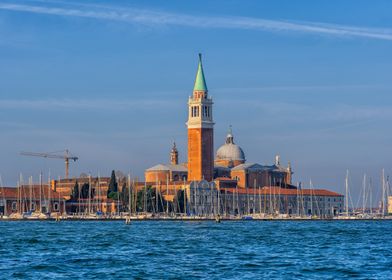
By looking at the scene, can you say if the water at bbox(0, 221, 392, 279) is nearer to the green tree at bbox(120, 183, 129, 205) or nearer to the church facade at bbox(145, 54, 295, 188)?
the green tree at bbox(120, 183, 129, 205)

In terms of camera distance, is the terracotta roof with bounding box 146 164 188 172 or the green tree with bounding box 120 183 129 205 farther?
the terracotta roof with bounding box 146 164 188 172

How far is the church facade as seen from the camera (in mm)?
103375

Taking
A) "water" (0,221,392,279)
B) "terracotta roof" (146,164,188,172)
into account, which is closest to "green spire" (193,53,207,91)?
"terracotta roof" (146,164,188,172)

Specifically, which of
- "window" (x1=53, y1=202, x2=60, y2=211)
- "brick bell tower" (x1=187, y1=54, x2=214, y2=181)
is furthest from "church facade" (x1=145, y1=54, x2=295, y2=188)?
"window" (x1=53, y1=202, x2=60, y2=211)

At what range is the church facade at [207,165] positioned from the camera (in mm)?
103375

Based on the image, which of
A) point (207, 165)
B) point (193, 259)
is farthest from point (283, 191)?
point (193, 259)

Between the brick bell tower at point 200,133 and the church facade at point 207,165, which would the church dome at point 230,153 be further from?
the brick bell tower at point 200,133

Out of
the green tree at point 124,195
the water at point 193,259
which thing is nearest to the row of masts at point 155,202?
the green tree at point 124,195

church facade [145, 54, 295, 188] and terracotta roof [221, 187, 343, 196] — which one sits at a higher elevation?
church facade [145, 54, 295, 188]

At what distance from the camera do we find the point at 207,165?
104688 millimetres

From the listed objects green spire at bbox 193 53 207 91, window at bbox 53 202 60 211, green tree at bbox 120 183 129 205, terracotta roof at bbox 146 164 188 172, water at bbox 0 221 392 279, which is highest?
green spire at bbox 193 53 207 91

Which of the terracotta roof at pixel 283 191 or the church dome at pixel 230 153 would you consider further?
the church dome at pixel 230 153

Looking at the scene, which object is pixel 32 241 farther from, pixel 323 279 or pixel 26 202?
pixel 26 202

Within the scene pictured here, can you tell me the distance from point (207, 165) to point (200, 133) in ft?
13.2
